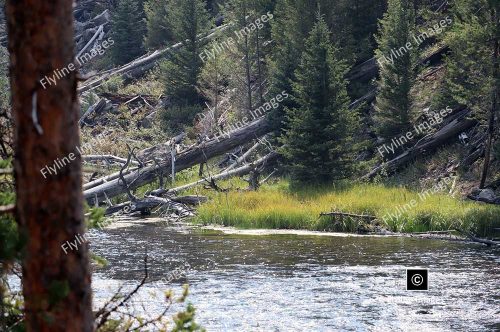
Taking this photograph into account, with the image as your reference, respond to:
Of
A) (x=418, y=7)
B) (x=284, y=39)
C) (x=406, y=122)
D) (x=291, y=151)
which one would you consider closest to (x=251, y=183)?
(x=291, y=151)

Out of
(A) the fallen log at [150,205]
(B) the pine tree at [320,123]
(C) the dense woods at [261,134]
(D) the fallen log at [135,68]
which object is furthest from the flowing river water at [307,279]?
(D) the fallen log at [135,68]

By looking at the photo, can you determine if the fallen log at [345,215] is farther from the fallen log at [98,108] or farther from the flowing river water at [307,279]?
the fallen log at [98,108]

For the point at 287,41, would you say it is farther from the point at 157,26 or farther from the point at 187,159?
the point at 157,26

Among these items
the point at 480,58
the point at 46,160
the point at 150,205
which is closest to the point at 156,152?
the point at 150,205

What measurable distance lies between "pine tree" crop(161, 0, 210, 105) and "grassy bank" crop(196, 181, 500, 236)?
18002mm

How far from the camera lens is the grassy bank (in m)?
21.9

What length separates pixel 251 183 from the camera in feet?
98.2

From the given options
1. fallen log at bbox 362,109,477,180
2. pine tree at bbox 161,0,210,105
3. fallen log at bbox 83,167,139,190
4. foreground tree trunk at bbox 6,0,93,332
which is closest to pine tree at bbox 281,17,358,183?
fallen log at bbox 362,109,477,180

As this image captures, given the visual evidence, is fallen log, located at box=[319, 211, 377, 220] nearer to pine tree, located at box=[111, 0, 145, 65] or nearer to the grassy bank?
the grassy bank

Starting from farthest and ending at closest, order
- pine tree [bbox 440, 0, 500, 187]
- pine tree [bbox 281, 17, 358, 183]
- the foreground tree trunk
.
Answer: pine tree [bbox 281, 17, 358, 183], pine tree [bbox 440, 0, 500, 187], the foreground tree trunk

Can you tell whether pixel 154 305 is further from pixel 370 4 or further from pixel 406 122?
pixel 370 4

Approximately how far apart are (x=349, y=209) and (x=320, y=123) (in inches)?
235

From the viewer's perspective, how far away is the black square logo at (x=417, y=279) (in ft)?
48.4

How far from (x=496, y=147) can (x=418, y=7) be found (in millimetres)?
17526
